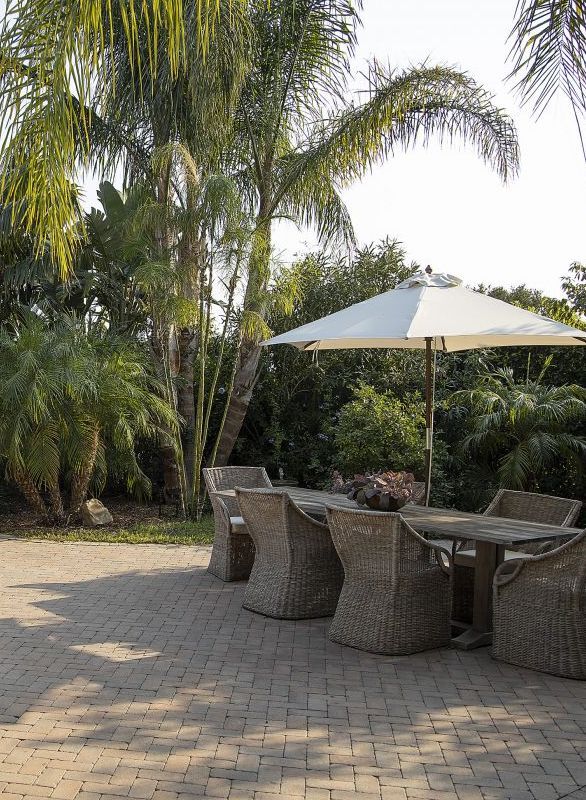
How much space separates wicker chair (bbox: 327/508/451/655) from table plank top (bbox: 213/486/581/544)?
0.22 meters

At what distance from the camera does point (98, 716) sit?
4512 millimetres

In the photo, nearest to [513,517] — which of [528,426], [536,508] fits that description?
[536,508]

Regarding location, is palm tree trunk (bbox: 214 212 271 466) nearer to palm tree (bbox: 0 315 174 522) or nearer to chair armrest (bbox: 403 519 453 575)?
palm tree (bbox: 0 315 174 522)

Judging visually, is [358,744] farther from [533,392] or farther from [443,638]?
[533,392]

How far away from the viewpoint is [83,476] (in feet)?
34.5

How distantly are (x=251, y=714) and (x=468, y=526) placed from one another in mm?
2158

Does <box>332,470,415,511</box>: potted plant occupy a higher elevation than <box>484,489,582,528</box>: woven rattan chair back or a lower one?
higher

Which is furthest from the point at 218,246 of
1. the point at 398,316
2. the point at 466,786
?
the point at 466,786

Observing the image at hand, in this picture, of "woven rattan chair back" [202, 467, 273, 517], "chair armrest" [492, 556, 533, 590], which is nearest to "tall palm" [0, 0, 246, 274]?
"chair armrest" [492, 556, 533, 590]

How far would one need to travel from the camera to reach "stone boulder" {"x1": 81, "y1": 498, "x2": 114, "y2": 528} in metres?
10.6

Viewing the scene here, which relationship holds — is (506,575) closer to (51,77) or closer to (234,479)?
(234,479)

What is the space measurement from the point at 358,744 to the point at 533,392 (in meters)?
7.52

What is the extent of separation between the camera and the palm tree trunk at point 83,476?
1009 cm

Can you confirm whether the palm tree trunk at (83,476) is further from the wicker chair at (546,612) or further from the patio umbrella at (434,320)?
the wicker chair at (546,612)
